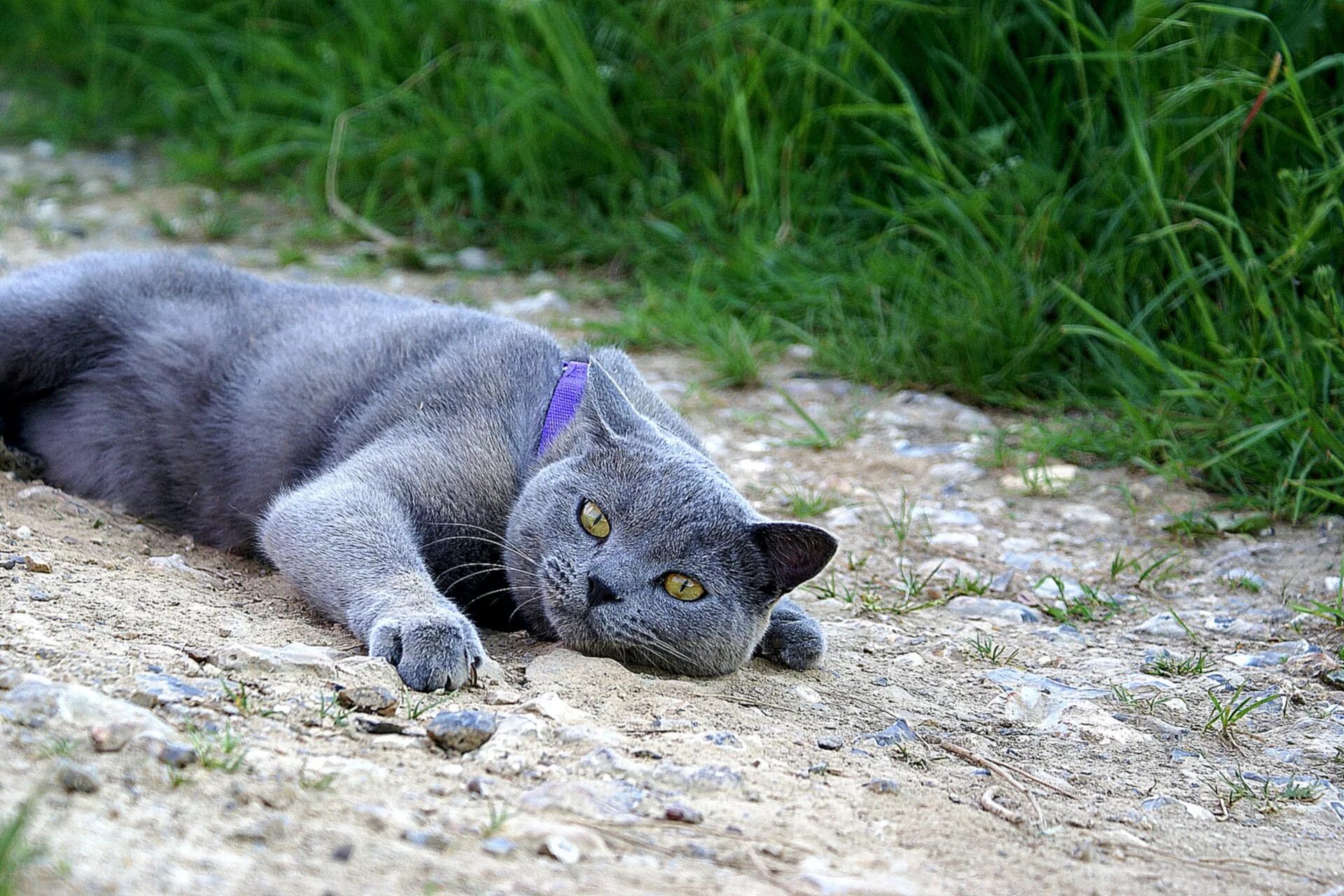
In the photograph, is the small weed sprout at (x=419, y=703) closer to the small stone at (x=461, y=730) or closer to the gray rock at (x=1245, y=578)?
the small stone at (x=461, y=730)

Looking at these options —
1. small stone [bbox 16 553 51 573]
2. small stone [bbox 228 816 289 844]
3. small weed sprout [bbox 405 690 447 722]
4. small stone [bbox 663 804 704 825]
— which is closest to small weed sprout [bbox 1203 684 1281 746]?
small stone [bbox 663 804 704 825]

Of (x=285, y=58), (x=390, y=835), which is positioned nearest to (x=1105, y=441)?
(x=390, y=835)

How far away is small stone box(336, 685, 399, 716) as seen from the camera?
1.94 metres

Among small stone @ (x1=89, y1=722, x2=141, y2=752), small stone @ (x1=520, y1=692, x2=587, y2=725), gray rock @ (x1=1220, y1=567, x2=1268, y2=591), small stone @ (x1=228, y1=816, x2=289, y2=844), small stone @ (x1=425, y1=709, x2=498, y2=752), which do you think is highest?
small stone @ (x1=89, y1=722, x2=141, y2=752)

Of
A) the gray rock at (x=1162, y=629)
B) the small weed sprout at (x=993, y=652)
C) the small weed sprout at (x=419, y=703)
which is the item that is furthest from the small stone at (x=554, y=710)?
the gray rock at (x=1162, y=629)

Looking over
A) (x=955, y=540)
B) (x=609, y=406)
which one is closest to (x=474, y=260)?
(x=955, y=540)

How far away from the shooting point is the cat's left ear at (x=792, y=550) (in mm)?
2312

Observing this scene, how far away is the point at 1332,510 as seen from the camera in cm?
333

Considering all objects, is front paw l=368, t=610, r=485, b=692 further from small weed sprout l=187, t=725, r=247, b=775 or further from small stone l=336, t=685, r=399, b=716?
small weed sprout l=187, t=725, r=247, b=775

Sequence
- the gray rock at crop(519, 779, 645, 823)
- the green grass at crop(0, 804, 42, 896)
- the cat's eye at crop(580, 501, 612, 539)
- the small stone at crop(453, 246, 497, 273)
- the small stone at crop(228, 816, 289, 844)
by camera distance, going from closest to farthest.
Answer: the green grass at crop(0, 804, 42, 896), the small stone at crop(228, 816, 289, 844), the gray rock at crop(519, 779, 645, 823), the cat's eye at crop(580, 501, 612, 539), the small stone at crop(453, 246, 497, 273)

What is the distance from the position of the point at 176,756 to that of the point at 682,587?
0.96 metres

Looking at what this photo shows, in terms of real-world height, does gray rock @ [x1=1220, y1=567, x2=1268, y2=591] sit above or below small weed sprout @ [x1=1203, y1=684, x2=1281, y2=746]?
below

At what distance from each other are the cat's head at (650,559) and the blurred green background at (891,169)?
158 cm

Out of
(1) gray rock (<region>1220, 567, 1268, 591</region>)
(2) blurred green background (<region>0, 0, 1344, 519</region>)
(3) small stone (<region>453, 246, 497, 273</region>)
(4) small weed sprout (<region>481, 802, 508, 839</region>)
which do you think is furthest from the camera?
(3) small stone (<region>453, 246, 497, 273</region>)
